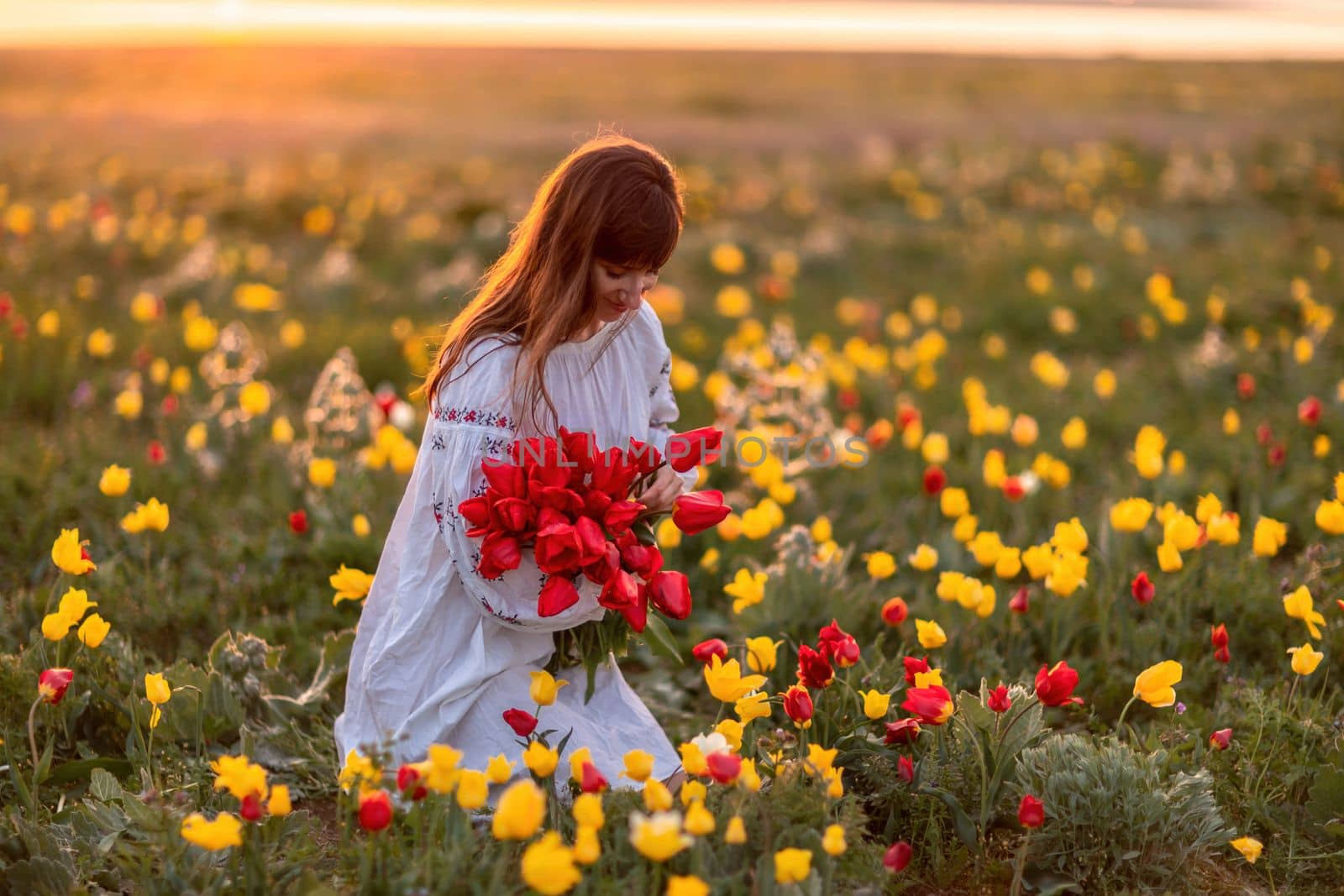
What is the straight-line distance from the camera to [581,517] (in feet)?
7.61

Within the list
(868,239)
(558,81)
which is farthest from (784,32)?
(868,239)

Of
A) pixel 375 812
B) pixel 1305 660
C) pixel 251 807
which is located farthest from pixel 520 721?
pixel 1305 660

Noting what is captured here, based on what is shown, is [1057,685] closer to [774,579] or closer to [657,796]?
[657,796]

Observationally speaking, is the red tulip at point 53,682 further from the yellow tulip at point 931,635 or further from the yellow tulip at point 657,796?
the yellow tulip at point 931,635

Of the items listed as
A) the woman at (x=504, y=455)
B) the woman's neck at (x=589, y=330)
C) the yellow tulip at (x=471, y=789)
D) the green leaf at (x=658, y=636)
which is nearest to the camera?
the yellow tulip at (x=471, y=789)

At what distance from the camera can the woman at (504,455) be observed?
2.49 meters

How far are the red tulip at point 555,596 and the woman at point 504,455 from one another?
0.21m

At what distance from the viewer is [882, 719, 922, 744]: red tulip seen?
2537 mm

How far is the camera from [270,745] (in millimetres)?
3072

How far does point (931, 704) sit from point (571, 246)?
1.22 metres

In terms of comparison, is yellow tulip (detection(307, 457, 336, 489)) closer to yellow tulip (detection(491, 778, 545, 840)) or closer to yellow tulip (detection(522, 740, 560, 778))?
yellow tulip (detection(522, 740, 560, 778))

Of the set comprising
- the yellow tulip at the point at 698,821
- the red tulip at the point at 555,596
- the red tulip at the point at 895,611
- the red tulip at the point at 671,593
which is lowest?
the red tulip at the point at 895,611

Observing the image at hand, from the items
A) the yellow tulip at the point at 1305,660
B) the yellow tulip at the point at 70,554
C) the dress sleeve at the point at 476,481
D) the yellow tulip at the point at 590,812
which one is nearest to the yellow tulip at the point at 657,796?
the yellow tulip at the point at 590,812

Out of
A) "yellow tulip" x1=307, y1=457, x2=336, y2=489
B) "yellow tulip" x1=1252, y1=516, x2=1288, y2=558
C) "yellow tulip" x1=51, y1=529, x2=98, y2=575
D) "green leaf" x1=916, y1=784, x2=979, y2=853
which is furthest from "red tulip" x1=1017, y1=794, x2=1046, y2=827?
"yellow tulip" x1=307, y1=457, x2=336, y2=489
